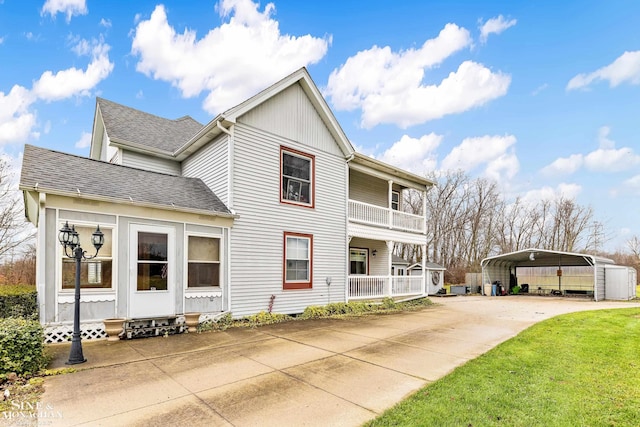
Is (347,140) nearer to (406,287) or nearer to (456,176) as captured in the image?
(406,287)

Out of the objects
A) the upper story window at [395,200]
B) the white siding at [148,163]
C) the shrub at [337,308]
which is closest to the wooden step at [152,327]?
the shrub at [337,308]

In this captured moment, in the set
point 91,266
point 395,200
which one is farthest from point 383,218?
point 91,266

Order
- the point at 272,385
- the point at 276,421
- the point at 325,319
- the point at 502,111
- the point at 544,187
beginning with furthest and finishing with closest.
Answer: the point at 544,187, the point at 502,111, the point at 325,319, the point at 272,385, the point at 276,421

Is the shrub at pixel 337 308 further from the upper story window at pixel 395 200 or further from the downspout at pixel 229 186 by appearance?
the upper story window at pixel 395 200

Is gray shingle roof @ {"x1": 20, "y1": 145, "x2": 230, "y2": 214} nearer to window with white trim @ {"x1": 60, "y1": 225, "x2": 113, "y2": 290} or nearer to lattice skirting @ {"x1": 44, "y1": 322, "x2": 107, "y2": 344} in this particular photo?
window with white trim @ {"x1": 60, "y1": 225, "x2": 113, "y2": 290}

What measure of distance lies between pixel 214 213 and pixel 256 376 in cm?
543

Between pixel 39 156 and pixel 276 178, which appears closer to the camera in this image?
pixel 39 156

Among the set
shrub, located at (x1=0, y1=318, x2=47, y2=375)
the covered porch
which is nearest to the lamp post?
shrub, located at (x1=0, y1=318, x2=47, y2=375)

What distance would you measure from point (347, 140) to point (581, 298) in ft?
67.2

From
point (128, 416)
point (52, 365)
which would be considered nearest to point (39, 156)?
point (52, 365)

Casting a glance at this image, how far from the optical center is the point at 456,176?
36.6 meters

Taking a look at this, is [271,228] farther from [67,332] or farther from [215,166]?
[67,332]

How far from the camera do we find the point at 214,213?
31.2 feet

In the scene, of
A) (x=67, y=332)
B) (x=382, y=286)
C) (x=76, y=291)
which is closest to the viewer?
(x=76, y=291)
